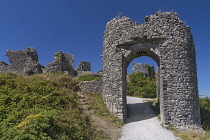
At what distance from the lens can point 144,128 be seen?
27.0 ft

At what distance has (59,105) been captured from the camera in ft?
27.0

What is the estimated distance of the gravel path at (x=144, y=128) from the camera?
7.13 metres

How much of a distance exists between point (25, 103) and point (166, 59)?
8.99m

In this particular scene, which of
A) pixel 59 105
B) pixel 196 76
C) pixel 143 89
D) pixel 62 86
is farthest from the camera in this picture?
pixel 143 89

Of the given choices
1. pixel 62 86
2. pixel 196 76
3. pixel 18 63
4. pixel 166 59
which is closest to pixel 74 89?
pixel 62 86

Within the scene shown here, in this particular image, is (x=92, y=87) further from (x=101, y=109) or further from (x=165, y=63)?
(x=165, y=63)

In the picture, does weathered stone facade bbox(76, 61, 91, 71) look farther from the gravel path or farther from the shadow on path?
the gravel path

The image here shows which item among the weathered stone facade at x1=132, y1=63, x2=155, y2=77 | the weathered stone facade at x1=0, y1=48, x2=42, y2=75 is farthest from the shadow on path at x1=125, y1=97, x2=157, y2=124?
the weathered stone facade at x1=132, y1=63, x2=155, y2=77

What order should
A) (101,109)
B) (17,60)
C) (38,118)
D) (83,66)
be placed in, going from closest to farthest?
(38,118) → (101,109) → (17,60) → (83,66)

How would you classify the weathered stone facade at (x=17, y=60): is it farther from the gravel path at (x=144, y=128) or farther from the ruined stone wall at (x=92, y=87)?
the gravel path at (x=144, y=128)

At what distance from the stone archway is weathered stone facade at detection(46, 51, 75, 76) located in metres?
12.3

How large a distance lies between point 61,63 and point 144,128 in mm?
16841

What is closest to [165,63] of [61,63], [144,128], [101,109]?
[144,128]

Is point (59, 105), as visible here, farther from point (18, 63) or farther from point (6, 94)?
point (18, 63)
